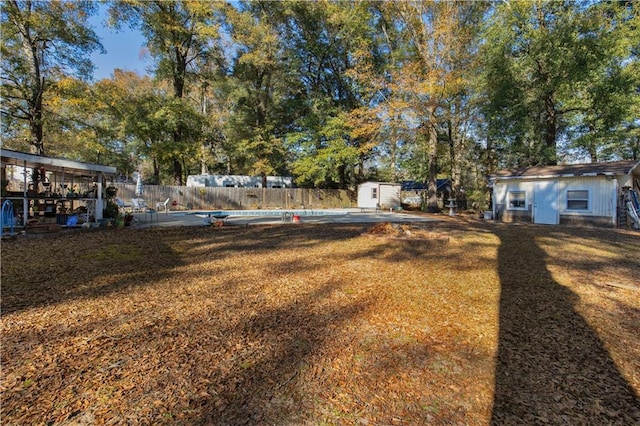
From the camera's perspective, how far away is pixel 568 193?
47.0 feet

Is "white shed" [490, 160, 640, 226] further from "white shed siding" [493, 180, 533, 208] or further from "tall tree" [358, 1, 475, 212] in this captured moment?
"tall tree" [358, 1, 475, 212]

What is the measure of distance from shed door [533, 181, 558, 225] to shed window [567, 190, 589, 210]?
20.6 inches

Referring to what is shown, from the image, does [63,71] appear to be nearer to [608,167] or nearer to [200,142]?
[200,142]

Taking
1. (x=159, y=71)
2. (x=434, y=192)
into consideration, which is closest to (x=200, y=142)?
(x=159, y=71)

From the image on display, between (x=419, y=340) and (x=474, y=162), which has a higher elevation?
(x=474, y=162)

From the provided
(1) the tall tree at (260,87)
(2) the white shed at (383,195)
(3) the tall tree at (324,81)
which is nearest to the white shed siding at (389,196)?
(2) the white shed at (383,195)

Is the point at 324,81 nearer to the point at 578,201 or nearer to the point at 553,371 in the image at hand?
the point at 578,201

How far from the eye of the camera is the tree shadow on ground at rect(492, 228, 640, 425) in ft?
6.44

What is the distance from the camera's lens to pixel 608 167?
13.4 m

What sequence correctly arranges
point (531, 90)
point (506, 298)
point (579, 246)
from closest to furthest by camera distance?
point (506, 298), point (579, 246), point (531, 90)

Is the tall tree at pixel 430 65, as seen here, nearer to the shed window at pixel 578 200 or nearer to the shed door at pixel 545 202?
the shed door at pixel 545 202

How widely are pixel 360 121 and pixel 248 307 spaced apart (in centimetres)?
1940

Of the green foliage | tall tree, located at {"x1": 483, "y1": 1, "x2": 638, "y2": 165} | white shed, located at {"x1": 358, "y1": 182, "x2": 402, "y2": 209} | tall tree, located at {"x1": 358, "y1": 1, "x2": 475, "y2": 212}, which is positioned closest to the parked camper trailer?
the green foliage

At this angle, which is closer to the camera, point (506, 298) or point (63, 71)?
point (506, 298)
